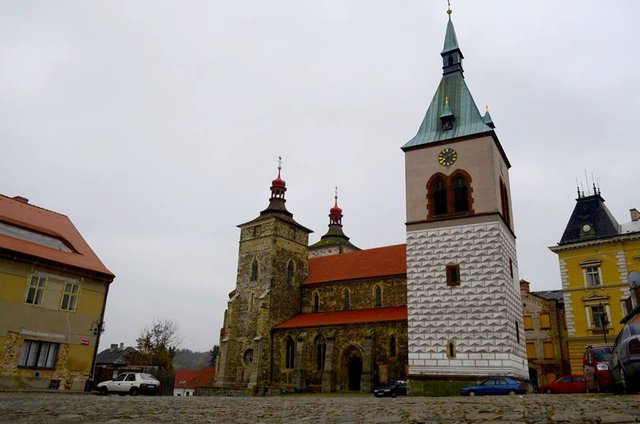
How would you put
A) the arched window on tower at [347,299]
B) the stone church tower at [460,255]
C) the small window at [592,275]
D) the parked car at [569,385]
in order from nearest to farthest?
the parked car at [569,385]
the stone church tower at [460,255]
the small window at [592,275]
the arched window on tower at [347,299]

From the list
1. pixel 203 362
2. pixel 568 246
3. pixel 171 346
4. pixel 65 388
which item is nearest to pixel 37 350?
pixel 65 388

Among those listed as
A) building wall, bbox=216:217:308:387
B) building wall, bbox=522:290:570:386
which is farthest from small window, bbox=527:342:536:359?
building wall, bbox=216:217:308:387

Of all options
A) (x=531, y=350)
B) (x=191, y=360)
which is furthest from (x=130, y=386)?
(x=191, y=360)

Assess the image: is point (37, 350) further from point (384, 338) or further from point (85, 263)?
point (384, 338)

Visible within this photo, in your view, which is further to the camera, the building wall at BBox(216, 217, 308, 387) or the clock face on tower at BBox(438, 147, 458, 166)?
the building wall at BBox(216, 217, 308, 387)

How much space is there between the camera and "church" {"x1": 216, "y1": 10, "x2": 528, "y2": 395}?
2597 centimetres

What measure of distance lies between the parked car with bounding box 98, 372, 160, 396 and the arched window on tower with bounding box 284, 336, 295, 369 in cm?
1511

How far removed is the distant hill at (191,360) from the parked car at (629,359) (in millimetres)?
109960

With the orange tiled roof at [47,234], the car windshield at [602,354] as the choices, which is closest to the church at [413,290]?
the car windshield at [602,354]

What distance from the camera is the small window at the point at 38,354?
965 inches

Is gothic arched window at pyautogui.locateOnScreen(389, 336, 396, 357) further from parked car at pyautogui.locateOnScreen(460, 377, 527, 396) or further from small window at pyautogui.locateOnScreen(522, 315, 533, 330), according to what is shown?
small window at pyautogui.locateOnScreen(522, 315, 533, 330)

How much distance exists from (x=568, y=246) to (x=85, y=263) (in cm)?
3147

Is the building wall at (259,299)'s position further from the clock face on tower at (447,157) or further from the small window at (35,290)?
the clock face on tower at (447,157)

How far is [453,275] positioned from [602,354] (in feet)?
38.1
